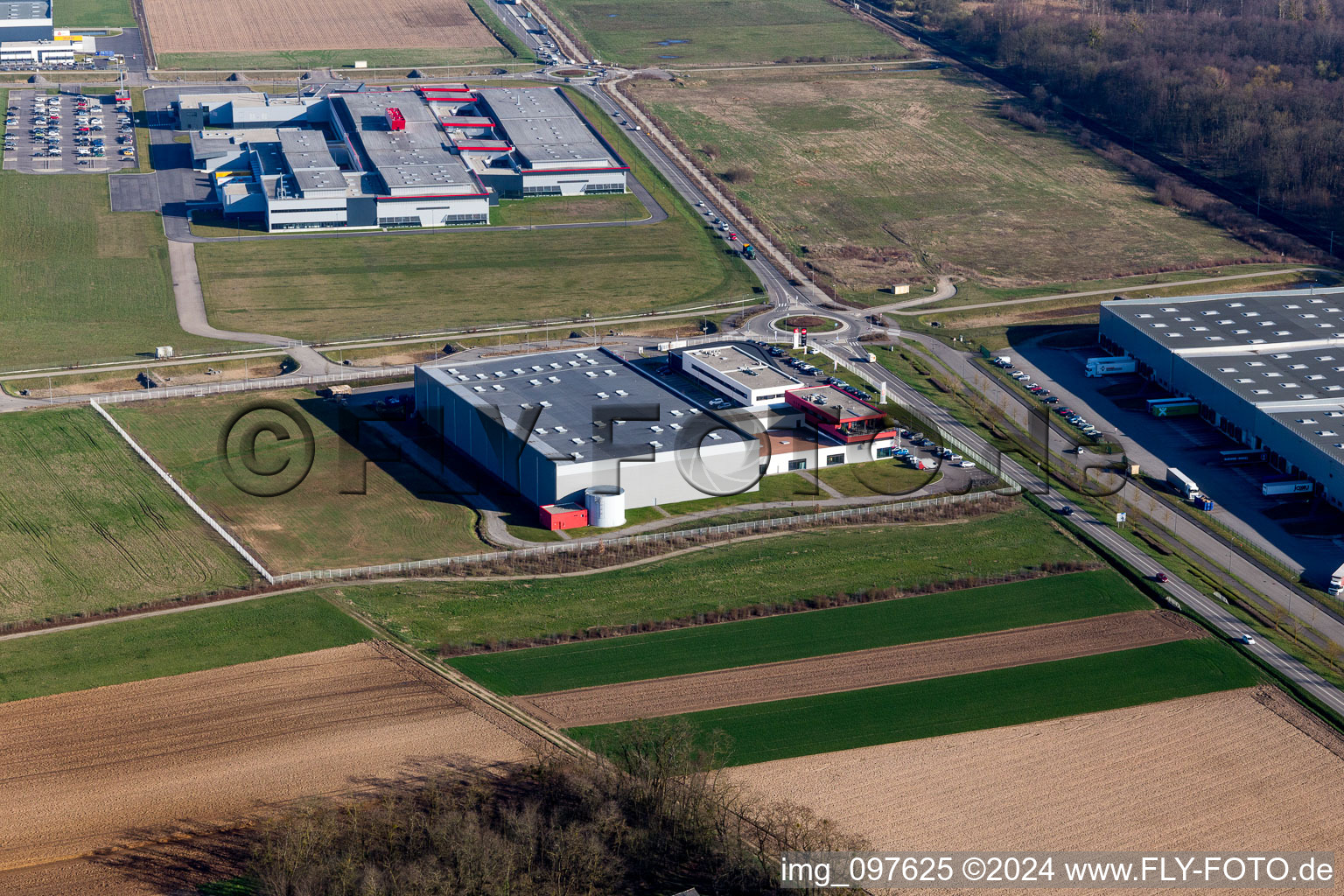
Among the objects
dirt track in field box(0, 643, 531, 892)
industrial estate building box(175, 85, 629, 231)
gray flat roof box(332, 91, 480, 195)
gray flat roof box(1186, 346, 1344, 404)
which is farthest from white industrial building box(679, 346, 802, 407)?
gray flat roof box(332, 91, 480, 195)

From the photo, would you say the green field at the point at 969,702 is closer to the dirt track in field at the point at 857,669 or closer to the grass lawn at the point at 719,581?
the dirt track in field at the point at 857,669

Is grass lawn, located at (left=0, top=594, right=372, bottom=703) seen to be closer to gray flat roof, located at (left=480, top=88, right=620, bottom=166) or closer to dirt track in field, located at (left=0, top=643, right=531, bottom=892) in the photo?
dirt track in field, located at (left=0, top=643, right=531, bottom=892)

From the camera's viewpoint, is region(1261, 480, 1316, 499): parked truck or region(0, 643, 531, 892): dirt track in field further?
region(1261, 480, 1316, 499): parked truck

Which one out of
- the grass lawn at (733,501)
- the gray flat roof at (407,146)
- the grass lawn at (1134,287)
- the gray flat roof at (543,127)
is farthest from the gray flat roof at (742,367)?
the gray flat roof at (543,127)

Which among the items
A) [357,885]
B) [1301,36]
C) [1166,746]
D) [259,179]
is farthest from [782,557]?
[1301,36]

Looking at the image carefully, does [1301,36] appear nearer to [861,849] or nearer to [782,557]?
[782,557]
